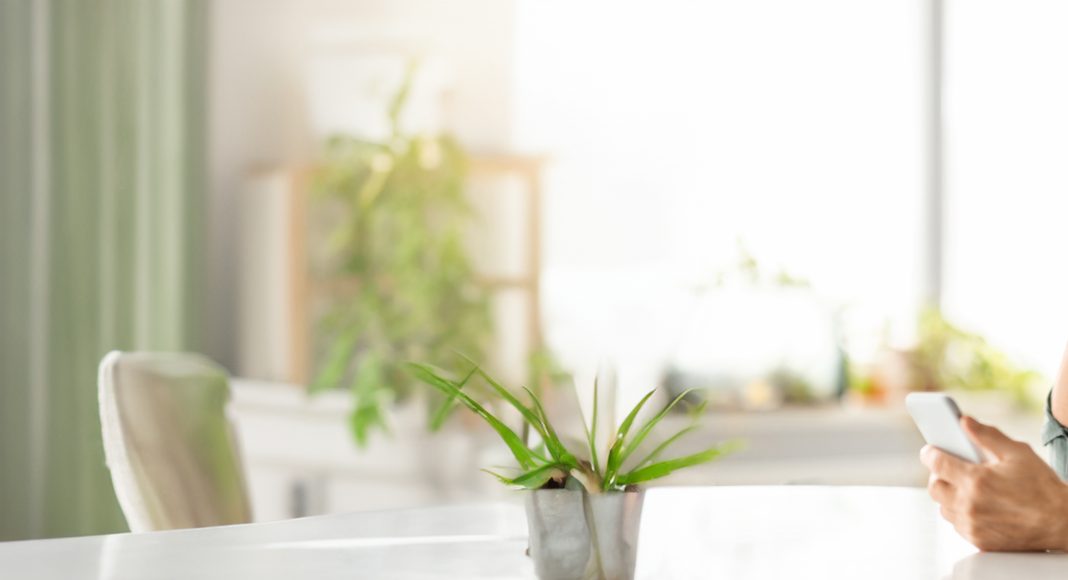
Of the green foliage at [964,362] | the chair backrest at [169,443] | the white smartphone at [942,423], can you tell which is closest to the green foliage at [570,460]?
the white smartphone at [942,423]

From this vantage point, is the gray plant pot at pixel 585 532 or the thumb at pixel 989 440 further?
the thumb at pixel 989 440

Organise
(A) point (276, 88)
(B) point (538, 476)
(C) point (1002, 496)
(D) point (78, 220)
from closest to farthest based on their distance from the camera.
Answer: (B) point (538, 476), (C) point (1002, 496), (D) point (78, 220), (A) point (276, 88)

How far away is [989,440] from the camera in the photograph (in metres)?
1.16

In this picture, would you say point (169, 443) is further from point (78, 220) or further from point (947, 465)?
point (78, 220)

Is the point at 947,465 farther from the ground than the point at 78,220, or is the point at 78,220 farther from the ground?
the point at 78,220

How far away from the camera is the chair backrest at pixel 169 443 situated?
1.37 m

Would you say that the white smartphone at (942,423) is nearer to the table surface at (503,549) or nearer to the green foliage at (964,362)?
the table surface at (503,549)

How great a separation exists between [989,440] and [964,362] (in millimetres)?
3212

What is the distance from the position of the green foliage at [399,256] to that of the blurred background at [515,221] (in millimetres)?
11

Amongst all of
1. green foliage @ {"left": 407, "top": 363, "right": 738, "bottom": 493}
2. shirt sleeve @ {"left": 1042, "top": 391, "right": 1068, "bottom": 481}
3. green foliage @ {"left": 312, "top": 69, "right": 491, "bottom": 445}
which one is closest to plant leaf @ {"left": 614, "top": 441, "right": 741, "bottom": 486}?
green foliage @ {"left": 407, "top": 363, "right": 738, "bottom": 493}

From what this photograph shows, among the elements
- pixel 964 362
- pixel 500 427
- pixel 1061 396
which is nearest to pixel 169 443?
pixel 500 427

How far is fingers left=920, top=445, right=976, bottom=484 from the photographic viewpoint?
1.15 meters

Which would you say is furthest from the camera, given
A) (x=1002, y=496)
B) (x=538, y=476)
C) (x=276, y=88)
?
(x=276, y=88)

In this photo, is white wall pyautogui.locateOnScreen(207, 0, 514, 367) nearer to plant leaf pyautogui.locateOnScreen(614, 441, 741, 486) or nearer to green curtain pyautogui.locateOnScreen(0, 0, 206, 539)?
green curtain pyautogui.locateOnScreen(0, 0, 206, 539)
